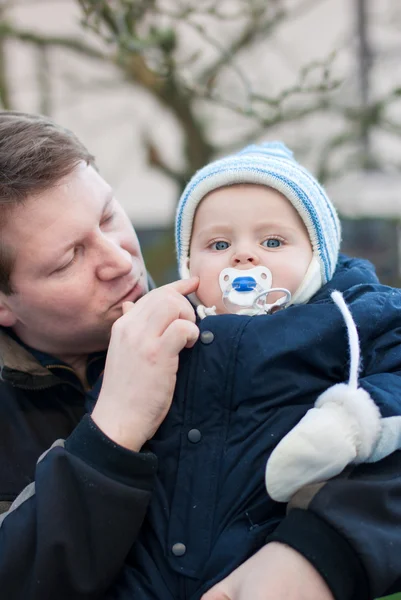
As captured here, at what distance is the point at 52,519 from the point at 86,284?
1.60 feet

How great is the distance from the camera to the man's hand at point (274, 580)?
1024 millimetres

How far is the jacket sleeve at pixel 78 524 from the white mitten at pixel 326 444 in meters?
0.23

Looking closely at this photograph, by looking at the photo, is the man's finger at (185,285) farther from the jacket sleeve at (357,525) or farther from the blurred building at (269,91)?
the blurred building at (269,91)

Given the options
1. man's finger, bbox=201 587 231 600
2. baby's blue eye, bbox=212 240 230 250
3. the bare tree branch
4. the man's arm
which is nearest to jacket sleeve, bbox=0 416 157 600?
the man's arm

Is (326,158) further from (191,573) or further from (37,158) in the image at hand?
(191,573)

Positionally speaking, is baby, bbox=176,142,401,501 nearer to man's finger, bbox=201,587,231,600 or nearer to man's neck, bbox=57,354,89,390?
man's finger, bbox=201,587,231,600

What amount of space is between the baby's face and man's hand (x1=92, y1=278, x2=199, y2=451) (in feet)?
0.32

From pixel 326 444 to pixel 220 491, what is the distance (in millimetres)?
242

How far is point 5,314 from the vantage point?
1558 mm

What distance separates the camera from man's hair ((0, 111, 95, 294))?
1.42 meters

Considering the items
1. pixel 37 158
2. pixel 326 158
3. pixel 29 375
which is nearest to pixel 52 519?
pixel 29 375

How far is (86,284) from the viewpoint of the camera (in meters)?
1.45

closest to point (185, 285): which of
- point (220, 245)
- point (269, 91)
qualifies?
point (220, 245)

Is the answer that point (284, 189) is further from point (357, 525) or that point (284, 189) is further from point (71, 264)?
point (357, 525)
